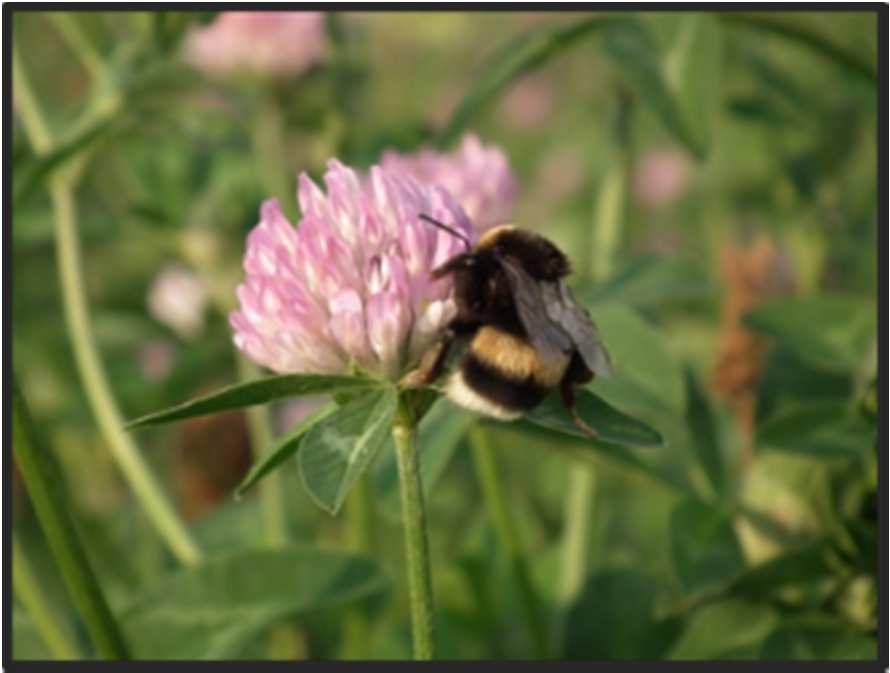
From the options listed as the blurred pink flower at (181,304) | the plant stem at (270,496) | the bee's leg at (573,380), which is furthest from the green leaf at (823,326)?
the blurred pink flower at (181,304)

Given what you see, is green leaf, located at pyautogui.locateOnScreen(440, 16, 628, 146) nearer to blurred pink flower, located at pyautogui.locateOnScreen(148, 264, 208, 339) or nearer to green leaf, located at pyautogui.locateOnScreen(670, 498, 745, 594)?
green leaf, located at pyautogui.locateOnScreen(670, 498, 745, 594)

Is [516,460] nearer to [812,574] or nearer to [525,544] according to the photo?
[525,544]

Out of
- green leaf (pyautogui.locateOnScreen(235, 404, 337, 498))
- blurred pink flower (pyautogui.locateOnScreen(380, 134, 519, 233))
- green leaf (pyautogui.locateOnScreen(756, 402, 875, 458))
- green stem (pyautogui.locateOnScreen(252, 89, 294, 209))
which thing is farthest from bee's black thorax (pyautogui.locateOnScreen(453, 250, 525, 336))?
green stem (pyautogui.locateOnScreen(252, 89, 294, 209))

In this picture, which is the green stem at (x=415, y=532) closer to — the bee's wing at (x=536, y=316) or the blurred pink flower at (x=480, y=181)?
the bee's wing at (x=536, y=316)

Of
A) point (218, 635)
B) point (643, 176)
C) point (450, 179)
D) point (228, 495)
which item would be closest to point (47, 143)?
point (450, 179)

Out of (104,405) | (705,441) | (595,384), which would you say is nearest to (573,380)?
(595,384)

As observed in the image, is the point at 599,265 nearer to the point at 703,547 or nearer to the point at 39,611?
the point at 703,547
